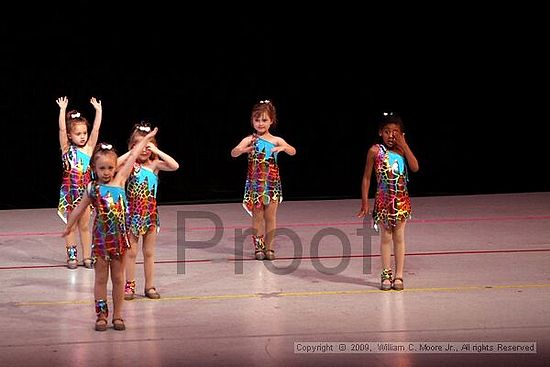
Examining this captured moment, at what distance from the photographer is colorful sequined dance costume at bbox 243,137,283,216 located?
7008 mm

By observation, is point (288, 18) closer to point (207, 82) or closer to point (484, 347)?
point (207, 82)

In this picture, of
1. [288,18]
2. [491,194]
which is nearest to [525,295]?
[491,194]

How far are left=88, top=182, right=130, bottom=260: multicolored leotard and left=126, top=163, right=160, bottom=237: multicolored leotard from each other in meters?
0.69

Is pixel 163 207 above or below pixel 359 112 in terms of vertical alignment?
below

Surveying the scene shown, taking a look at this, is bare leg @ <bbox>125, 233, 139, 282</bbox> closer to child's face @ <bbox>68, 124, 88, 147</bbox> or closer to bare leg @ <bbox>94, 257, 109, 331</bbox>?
bare leg @ <bbox>94, 257, 109, 331</bbox>

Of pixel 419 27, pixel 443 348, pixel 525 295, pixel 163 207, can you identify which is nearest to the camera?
pixel 443 348

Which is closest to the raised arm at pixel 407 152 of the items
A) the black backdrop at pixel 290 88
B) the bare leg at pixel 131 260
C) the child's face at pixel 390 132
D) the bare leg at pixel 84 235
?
the child's face at pixel 390 132

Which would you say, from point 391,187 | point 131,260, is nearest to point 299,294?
point 391,187

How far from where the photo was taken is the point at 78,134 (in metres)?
6.89

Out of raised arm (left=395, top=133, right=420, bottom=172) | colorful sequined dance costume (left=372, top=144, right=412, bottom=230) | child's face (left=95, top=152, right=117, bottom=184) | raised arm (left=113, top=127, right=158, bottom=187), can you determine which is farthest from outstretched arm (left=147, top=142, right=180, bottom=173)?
raised arm (left=395, top=133, right=420, bottom=172)

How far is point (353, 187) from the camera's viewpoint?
1057cm

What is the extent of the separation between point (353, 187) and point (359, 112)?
81cm

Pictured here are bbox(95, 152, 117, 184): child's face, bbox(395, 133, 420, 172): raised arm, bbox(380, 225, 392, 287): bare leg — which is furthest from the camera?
bbox(380, 225, 392, 287): bare leg

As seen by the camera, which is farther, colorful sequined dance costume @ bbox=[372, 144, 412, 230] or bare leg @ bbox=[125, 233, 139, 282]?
colorful sequined dance costume @ bbox=[372, 144, 412, 230]
